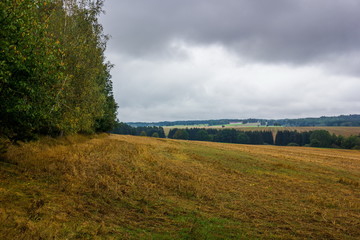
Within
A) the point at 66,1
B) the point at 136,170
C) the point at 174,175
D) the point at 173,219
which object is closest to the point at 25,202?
the point at 173,219

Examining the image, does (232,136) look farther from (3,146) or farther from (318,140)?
(3,146)

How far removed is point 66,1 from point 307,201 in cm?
2664

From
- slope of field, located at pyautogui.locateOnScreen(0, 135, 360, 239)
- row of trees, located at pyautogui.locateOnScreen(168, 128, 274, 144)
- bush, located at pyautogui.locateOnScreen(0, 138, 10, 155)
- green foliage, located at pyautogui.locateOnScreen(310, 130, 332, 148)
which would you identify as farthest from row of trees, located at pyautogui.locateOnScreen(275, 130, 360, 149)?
bush, located at pyautogui.locateOnScreen(0, 138, 10, 155)

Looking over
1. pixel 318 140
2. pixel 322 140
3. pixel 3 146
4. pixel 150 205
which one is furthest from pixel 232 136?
pixel 150 205

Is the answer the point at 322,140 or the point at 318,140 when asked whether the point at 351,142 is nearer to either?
the point at 322,140

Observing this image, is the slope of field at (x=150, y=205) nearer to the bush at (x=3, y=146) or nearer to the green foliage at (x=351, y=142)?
the bush at (x=3, y=146)

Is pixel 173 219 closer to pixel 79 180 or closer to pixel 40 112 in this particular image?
pixel 79 180

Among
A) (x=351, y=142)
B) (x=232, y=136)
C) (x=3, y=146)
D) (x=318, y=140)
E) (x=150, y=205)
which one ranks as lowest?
(x=351, y=142)

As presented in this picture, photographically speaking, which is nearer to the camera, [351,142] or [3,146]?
[3,146]

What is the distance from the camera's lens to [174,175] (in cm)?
1791

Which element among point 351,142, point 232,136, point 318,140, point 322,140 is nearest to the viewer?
point 351,142

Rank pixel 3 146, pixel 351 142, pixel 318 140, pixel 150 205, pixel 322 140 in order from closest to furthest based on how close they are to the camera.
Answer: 1. pixel 150 205
2. pixel 3 146
3. pixel 351 142
4. pixel 322 140
5. pixel 318 140

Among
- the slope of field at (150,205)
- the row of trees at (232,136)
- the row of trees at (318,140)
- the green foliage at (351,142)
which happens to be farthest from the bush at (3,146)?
the row of trees at (232,136)

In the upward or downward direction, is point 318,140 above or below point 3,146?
below
